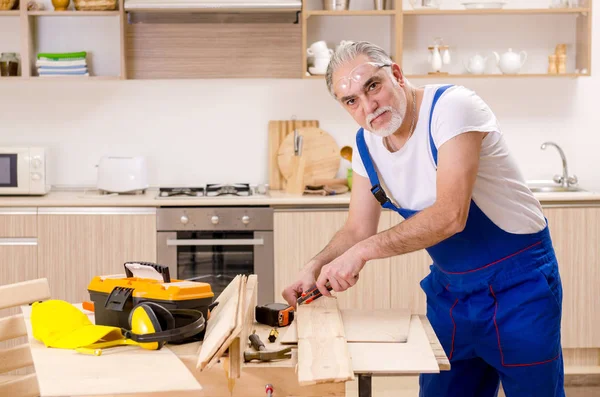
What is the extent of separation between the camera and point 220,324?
173cm

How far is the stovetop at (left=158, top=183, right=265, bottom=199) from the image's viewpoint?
13.6 feet

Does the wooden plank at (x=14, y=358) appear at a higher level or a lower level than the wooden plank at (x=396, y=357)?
lower

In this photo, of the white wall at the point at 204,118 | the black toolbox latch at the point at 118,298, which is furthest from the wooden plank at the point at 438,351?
the white wall at the point at 204,118

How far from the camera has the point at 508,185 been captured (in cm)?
207

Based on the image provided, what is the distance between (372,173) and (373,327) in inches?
19.3

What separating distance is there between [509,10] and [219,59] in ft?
5.19

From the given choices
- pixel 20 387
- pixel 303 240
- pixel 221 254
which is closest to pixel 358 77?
pixel 20 387

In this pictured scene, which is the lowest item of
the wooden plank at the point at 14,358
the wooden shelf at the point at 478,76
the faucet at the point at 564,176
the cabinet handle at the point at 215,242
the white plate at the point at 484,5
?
the wooden plank at the point at 14,358

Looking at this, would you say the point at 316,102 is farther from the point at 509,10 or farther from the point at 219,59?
the point at 509,10

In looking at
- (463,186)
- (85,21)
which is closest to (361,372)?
(463,186)

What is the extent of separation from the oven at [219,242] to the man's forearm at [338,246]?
5.62 ft

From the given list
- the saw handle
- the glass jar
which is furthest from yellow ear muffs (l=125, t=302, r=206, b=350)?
the glass jar

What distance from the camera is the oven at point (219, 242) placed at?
157 inches

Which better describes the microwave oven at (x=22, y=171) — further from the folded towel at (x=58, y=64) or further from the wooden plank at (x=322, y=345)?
the wooden plank at (x=322, y=345)
